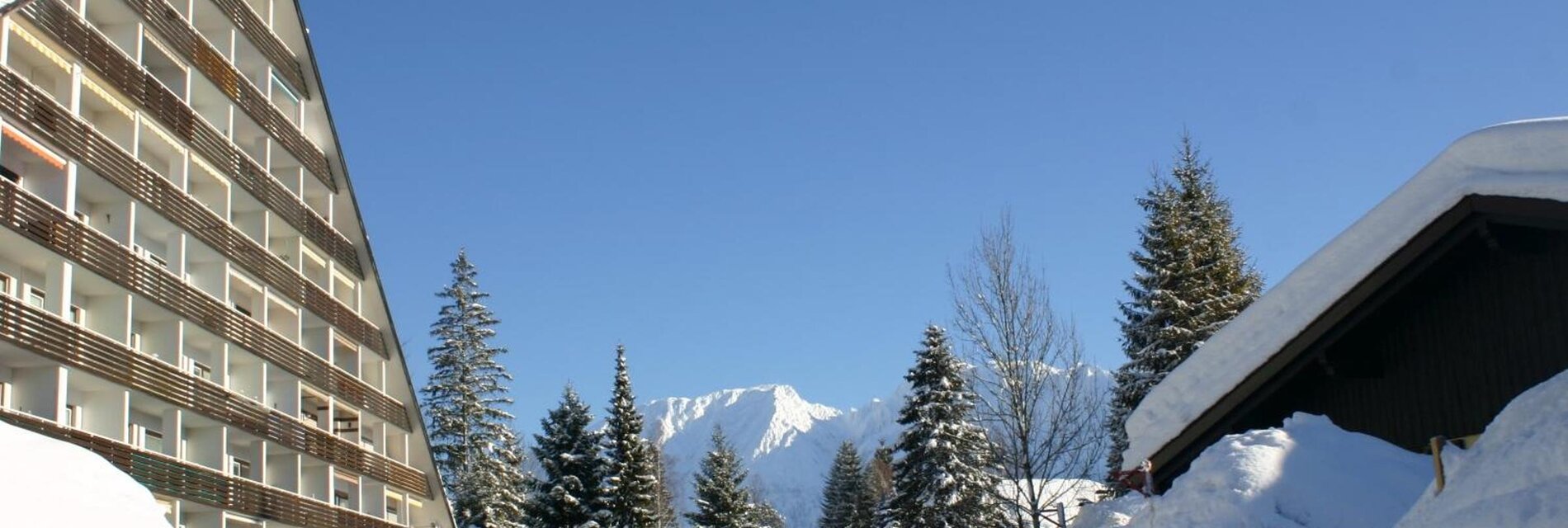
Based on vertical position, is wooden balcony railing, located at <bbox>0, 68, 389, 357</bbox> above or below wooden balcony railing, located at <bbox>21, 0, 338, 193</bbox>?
below

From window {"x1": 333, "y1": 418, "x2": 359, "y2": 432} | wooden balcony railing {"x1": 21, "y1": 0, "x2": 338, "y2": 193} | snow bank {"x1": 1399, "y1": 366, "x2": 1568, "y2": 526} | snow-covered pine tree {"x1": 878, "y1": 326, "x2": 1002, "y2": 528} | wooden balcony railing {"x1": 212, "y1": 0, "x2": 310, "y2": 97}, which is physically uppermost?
wooden balcony railing {"x1": 212, "y1": 0, "x2": 310, "y2": 97}

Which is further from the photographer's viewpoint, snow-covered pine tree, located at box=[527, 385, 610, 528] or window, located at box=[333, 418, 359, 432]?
snow-covered pine tree, located at box=[527, 385, 610, 528]

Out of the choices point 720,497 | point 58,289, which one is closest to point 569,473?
point 720,497

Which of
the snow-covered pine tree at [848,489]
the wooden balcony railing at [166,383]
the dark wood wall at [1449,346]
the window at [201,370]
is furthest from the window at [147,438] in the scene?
the snow-covered pine tree at [848,489]

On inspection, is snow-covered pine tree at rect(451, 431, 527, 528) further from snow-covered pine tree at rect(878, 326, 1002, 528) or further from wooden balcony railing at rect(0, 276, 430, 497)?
snow-covered pine tree at rect(878, 326, 1002, 528)

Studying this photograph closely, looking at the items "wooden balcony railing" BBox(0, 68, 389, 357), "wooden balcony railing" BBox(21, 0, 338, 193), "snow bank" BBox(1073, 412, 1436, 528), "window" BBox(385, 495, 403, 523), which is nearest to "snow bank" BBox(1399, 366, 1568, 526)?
"snow bank" BBox(1073, 412, 1436, 528)

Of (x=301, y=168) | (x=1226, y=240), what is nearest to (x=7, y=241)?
Result: (x=301, y=168)

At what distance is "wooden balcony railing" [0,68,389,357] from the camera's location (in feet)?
94.4

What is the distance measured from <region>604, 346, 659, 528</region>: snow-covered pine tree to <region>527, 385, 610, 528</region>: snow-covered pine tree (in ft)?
1.45

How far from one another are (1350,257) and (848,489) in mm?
54807

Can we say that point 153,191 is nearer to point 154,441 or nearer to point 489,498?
point 154,441

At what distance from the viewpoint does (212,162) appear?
37.7 m

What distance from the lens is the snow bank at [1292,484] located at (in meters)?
9.50

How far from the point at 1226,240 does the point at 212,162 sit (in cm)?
2725
